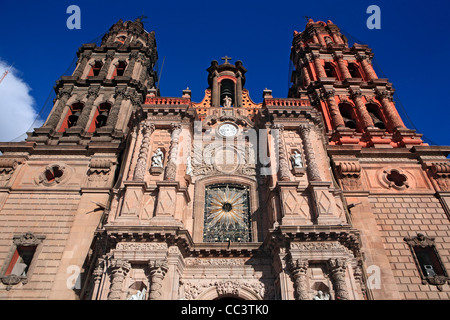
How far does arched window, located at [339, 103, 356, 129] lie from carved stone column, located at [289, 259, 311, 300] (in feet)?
50.2

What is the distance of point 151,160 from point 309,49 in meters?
20.3

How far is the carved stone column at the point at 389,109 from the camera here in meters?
23.5

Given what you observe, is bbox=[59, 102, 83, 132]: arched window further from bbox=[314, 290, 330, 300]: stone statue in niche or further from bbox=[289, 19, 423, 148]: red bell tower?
bbox=[314, 290, 330, 300]: stone statue in niche

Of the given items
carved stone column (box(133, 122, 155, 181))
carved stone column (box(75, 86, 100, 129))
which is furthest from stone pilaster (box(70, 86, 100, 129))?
carved stone column (box(133, 122, 155, 181))

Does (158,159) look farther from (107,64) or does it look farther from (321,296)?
(107,64)

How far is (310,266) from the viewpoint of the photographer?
44.7 feet

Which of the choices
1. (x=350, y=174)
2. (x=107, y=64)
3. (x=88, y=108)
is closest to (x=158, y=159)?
(x=350, y=174)

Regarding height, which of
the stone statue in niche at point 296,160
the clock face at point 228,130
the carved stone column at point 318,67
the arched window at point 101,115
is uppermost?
the carved stone column at point 318,67

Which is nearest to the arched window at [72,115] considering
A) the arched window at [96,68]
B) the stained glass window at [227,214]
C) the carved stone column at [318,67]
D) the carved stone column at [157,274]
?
the arched window at [96,68]

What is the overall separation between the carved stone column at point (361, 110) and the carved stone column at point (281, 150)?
794 centimetres

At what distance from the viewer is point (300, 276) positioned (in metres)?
13.0

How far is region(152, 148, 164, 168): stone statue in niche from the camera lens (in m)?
17.2

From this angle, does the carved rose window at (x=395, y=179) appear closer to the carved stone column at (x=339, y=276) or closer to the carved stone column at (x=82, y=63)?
the carved stone column at (x=339, y=276)

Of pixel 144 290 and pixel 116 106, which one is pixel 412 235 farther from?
pixel 116 106
